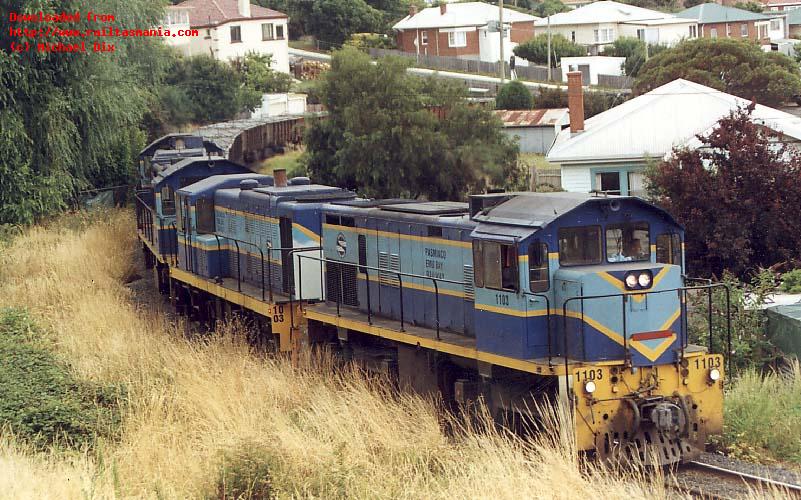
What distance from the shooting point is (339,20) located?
281 ft

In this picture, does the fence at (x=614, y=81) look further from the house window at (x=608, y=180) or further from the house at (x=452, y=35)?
the house window at (x=608, y=180)

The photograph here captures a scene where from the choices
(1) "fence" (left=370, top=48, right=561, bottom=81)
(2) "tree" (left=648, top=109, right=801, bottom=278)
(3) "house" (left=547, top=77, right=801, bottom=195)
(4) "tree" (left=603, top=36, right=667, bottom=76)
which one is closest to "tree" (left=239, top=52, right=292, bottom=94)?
(1) "fence" (left=370, top=48, right=561, bottom=81)

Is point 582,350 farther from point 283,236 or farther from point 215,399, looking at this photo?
point 283,236

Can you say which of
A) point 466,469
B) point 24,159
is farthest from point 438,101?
point 466,469

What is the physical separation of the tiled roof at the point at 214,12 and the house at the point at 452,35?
15.3 meters

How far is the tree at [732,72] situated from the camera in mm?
48688

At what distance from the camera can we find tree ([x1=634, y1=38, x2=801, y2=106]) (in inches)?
1917

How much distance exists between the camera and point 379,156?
35.4 m

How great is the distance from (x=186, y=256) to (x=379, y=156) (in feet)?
51.1

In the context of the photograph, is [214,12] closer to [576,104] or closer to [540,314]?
[576,104]

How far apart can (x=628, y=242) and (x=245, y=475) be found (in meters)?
4.50

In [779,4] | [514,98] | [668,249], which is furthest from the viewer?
[779,4]

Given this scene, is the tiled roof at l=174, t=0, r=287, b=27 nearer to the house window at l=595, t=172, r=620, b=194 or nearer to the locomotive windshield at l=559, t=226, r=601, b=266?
the house window at l=595, t=172, r=620, b=194

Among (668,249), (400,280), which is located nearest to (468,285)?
(400,280)
